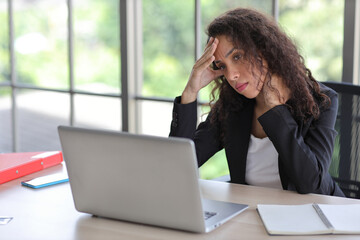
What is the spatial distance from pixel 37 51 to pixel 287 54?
2.73m

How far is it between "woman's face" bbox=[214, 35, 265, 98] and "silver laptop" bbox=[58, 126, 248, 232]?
0.54 metres

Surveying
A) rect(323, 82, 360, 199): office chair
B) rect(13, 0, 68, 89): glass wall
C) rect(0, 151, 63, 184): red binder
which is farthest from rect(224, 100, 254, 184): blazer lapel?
rect(13, 0, 68, 89): glass wall

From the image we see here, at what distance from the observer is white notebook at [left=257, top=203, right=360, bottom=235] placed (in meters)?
1.42

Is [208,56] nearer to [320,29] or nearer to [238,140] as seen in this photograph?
[238,140]

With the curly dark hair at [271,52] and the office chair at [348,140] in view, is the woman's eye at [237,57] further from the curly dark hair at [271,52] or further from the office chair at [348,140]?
the office chair at [348,140]

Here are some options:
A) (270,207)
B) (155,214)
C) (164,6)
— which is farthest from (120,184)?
(164,6)

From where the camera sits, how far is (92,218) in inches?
62.3

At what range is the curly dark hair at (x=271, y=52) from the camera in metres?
1.97

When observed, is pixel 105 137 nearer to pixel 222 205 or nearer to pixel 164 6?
pixel 222 205

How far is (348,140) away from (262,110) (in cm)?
33

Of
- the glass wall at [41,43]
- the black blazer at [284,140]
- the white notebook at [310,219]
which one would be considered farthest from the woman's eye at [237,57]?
the glass wall at [41,43]

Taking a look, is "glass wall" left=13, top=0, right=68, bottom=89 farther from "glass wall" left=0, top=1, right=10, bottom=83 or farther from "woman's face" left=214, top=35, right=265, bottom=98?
"woman's face" left=214, top=35, right=265, bottom=98

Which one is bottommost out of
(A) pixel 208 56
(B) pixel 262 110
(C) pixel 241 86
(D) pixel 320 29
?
(B) pixel 262 110


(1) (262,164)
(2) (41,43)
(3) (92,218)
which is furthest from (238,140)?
(2) (41,43)
